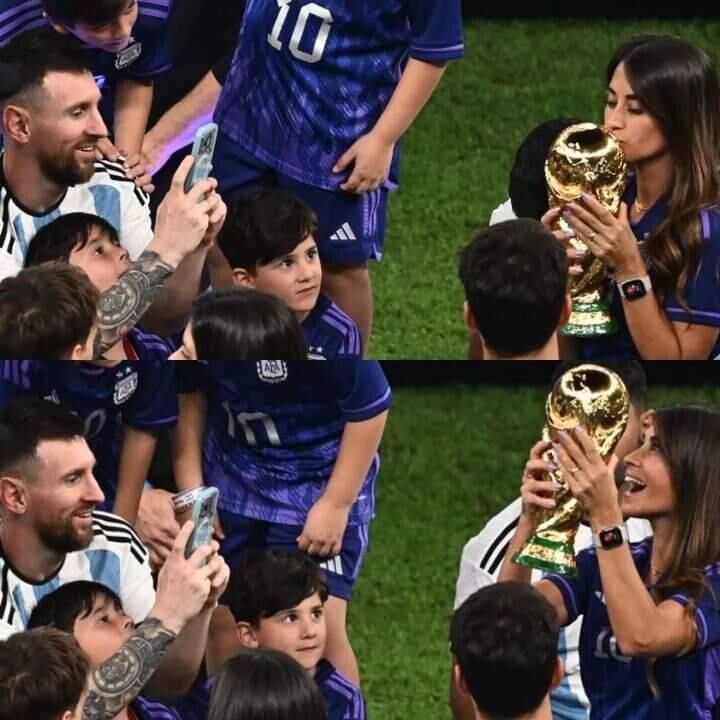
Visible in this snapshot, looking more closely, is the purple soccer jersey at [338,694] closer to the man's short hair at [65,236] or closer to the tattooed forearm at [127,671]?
the tattooed forearm at [127,671]

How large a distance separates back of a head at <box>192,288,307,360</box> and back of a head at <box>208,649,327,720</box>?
0.83 metres

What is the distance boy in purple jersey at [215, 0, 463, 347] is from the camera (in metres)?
7.03

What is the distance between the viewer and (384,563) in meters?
7.36

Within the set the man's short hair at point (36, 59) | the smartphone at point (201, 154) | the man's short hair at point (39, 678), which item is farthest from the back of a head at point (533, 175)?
the man's short hair at point (39, 678)

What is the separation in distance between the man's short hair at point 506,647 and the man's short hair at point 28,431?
3.39 feet

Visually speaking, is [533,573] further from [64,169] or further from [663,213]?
[64,169]

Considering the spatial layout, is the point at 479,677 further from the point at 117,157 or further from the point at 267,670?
the point at 117,157

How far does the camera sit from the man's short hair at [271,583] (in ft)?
22.5

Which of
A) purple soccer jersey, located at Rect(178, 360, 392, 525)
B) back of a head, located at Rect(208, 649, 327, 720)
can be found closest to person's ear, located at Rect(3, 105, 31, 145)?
purple soccer jersey, located at Rect(178, 360, 392, 525)

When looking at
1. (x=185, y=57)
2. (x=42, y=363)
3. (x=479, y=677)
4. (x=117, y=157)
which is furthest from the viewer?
(x=185, y=57)

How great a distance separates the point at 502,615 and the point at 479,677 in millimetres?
174

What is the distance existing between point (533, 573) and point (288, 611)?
0.60 m

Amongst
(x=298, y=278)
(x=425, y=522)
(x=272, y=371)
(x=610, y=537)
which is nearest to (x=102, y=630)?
(x=272, y=371)

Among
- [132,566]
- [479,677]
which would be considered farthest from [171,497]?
[479,677]
